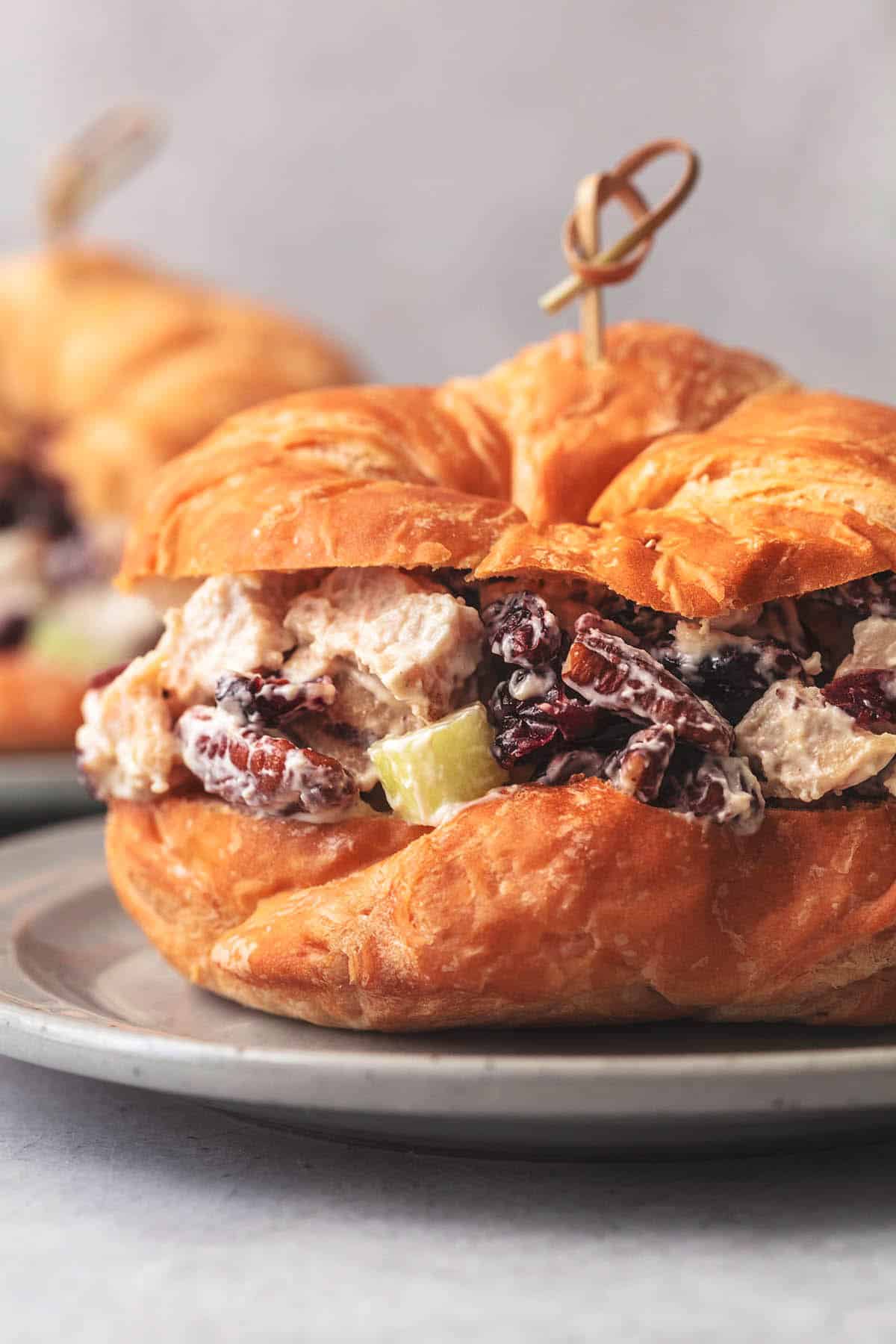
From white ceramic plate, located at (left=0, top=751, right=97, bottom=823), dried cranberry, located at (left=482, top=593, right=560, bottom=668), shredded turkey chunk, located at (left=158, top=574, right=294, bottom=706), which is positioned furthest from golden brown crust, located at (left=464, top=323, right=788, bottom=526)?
white ceramic plate, located at (left=0, top=751, right=97, bottom=823)

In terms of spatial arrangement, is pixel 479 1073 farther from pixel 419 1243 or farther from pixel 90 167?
pixel 90 167

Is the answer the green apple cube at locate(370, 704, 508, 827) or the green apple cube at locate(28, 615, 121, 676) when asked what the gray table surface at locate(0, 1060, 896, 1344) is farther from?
the green apple cube at locate(28, 615, 121, 676)

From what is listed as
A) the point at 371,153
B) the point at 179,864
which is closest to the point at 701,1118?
the point at 179,864

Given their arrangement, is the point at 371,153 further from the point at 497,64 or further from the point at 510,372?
the point at 510,372

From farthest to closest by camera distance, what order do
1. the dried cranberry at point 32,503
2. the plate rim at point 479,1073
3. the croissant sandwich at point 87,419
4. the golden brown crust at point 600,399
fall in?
the dried cranberry at point 32,503
the croissant sandwich at point 87,419
the golden brown crust at point 600,399
the plate rim at point 479,1073

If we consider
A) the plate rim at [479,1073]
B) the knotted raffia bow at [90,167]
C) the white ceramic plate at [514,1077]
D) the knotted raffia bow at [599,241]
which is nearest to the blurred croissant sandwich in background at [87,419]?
the knotted raffia bow at [90,167]

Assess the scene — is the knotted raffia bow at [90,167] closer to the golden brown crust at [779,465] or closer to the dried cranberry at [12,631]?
the dried cranberry at [12,631]

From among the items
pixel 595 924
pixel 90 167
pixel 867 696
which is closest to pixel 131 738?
pixel 595 924
